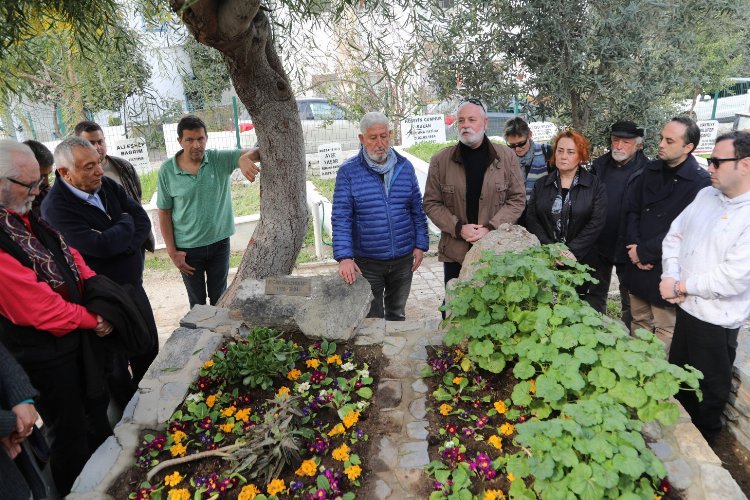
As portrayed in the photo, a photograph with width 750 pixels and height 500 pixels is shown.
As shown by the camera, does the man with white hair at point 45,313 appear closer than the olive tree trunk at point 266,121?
Yes

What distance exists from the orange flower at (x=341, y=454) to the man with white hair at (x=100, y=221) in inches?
54.0

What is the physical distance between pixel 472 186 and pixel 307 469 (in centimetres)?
243

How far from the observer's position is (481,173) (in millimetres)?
3887

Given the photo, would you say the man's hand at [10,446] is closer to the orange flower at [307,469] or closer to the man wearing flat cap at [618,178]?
the orange flower at [307,469]

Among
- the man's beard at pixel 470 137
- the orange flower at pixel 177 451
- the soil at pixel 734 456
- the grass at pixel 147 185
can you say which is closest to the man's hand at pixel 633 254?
the soil at pixel 734 456

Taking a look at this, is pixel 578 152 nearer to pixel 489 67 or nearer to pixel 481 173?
pixel 481 173

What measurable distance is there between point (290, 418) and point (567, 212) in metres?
2.54

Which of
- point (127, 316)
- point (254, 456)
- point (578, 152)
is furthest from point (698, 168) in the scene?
point (127, 316)

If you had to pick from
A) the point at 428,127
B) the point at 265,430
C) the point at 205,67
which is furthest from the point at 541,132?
the point at 265,430

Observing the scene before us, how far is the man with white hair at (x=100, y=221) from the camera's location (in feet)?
10.4

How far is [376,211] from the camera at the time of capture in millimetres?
3803

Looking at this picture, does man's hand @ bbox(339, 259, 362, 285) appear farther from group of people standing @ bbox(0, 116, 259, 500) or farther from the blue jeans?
the blue jeans

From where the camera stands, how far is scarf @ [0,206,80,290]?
2432 mm

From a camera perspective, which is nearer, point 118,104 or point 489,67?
point 489,67
